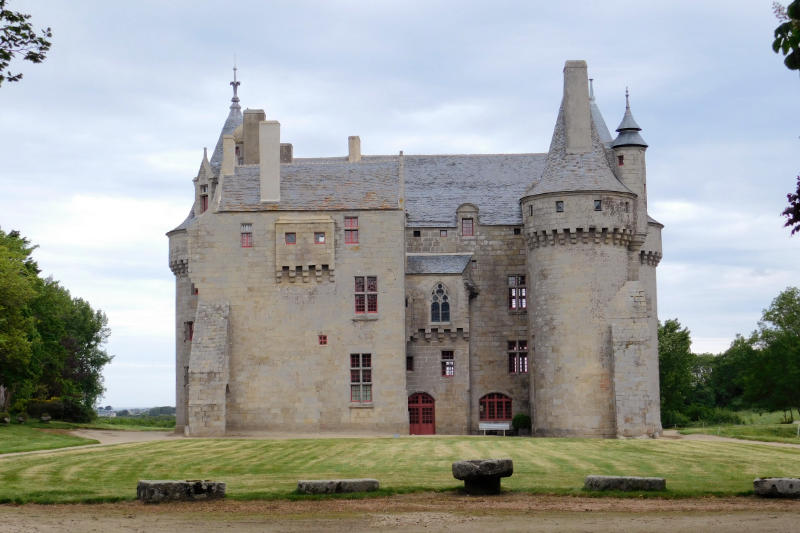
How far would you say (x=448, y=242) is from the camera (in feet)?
187

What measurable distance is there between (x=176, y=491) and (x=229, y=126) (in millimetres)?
44470

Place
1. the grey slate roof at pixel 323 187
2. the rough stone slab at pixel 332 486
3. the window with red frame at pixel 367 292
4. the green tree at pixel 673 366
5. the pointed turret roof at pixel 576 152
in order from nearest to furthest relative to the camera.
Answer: the rough stone slab at pixel 332 486, the window with red frame at pixel 367 292, the pointed turret roof at pixel 576 152, the grey slate roof at pixel 323 187, the green tree at pixel 673 366

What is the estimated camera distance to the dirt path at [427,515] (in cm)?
1817

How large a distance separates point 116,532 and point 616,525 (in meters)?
8.16

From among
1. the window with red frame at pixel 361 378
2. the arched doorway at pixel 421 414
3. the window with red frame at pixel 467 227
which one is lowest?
the arched doorway at pixel 421 414

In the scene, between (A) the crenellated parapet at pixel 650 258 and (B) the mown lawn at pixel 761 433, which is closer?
(B) the mown lawn at pixel 761 433

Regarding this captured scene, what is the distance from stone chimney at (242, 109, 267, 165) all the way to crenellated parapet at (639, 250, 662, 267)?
20836 millimetres

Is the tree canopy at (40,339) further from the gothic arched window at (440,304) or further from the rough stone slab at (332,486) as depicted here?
the rough stone slab at (332,486)

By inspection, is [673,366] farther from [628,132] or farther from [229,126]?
[229,126]

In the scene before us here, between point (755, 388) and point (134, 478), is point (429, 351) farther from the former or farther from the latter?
point (134, 478)

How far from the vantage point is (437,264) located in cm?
5516

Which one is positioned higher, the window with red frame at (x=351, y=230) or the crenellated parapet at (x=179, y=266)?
the window with red frame at (x=351, y=230)

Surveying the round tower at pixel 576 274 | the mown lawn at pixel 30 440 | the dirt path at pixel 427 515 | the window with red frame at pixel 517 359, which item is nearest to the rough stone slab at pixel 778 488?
the dirt path at pixel 427 515

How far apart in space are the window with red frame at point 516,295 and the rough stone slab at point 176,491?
36237mm
